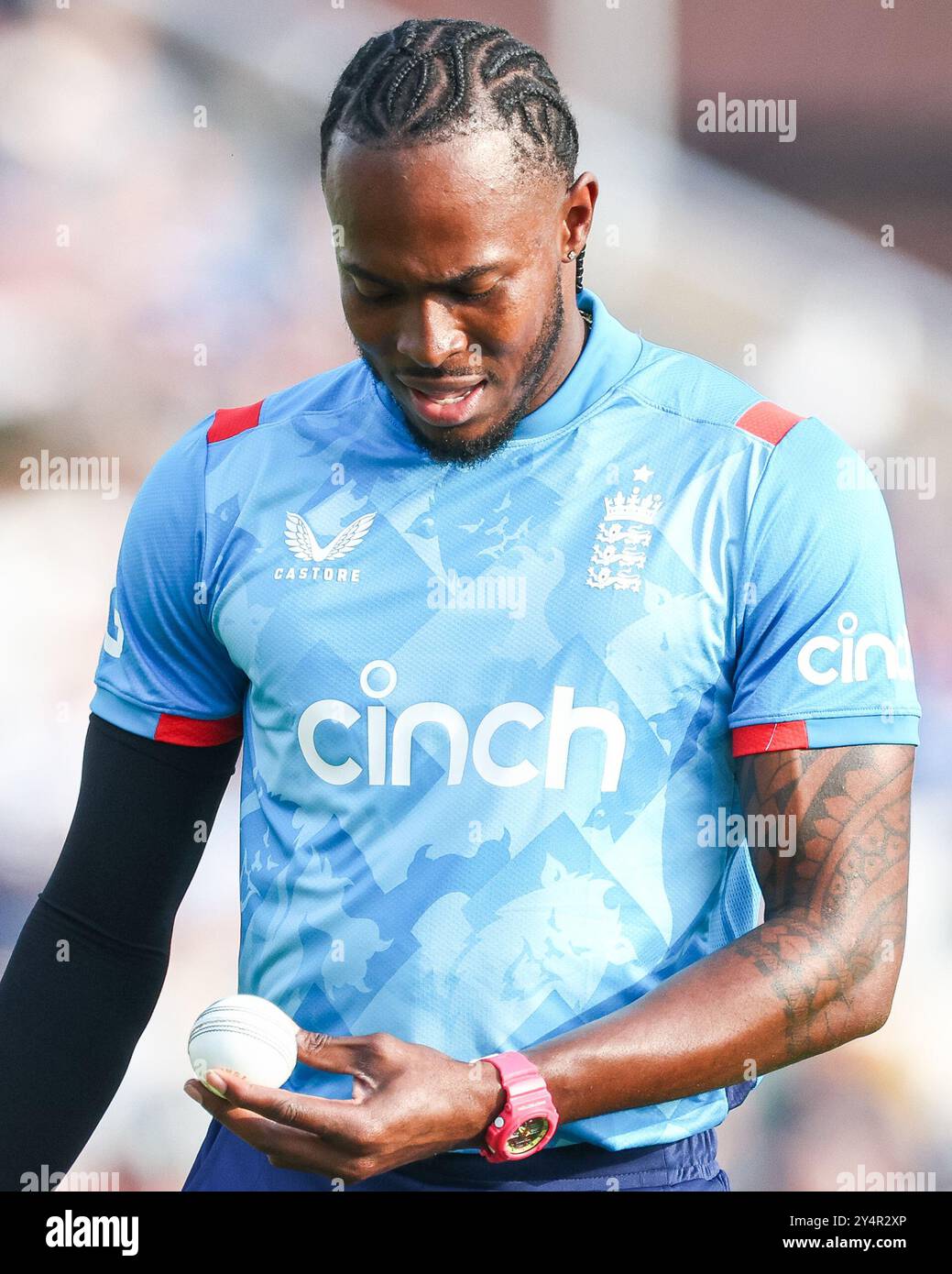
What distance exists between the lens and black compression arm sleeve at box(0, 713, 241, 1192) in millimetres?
2139

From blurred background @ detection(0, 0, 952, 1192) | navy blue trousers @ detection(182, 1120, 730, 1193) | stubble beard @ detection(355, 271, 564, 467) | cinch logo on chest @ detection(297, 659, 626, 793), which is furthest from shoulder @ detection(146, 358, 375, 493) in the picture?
blurred background @ detection(0, 0, 952, 1192)

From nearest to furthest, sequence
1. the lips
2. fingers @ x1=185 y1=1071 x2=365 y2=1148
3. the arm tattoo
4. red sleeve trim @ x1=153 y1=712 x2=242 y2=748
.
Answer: fingers @ x1=185 y1=1071 x2=365 y2=1148 → the arm tattoo → the lips → red sleeve trim @ x1=153 y1=712 x2=242 y2=748

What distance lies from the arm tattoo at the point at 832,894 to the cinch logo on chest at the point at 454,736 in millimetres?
201

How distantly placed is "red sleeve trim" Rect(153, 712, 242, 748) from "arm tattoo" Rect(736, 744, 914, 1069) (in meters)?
0.74

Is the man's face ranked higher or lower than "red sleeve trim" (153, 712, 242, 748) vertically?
higher

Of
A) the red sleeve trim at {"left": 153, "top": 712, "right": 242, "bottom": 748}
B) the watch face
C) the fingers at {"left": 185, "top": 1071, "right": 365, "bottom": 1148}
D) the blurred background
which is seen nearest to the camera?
the fingers at {"left": 185, "top": 1071, "right": 365, "bottom": 1148}

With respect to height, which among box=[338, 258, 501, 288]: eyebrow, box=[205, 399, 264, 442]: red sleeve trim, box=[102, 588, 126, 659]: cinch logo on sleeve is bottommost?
box=[102, 588, 126, 659]: cinch logo on sleeve

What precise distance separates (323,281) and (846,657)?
2.35 meters

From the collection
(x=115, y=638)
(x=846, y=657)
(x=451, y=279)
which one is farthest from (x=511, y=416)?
(x=115, y=638)

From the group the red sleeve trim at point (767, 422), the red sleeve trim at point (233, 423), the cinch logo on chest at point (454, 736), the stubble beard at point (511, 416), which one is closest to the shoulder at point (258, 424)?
the red sleeve trim at point (233, 423)

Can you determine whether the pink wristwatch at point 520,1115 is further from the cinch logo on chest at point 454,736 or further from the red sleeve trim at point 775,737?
the red sleeve trim at point 775,737

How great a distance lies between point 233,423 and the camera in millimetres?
2213

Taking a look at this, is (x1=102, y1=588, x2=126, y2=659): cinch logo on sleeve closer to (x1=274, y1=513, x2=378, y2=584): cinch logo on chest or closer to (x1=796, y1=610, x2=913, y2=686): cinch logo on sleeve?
(x1=274, y1=513, x2=378, y2=584): cinch logo on chest

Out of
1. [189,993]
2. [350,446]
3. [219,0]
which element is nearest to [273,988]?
[350,446]
